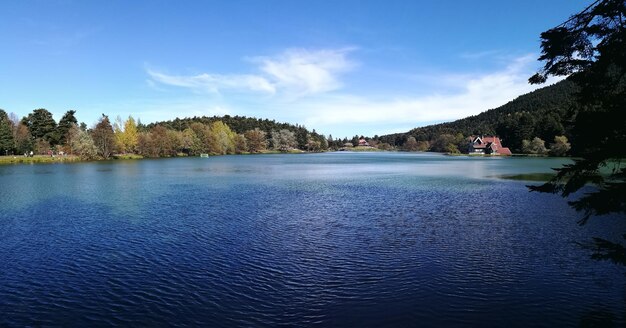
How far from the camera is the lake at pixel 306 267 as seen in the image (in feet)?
39.0

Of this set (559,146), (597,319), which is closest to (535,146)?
(559,146)

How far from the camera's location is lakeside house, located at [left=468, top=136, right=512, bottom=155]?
166m

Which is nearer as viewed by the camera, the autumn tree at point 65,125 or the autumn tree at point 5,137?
the autumn tree at point 5,137

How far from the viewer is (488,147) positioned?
169625 mm

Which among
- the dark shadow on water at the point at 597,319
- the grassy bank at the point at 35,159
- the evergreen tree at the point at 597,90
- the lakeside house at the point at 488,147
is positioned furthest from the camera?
the lakeside house at the point at 488,147

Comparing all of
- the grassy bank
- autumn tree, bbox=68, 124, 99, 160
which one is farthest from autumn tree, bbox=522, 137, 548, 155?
the grassy bank

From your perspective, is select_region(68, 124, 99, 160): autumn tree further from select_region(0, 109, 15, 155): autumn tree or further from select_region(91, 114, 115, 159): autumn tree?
select_region(0, 109, 15, 155): autumn tree

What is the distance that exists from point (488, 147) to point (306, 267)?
17145 cm

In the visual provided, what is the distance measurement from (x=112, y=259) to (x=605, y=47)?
63.0ft

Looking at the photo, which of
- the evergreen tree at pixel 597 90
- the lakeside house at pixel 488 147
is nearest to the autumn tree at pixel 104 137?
the evergreen tree at pixel 597 90

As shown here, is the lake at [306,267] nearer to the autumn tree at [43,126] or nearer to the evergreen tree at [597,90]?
the evergreen tree at [597,90]

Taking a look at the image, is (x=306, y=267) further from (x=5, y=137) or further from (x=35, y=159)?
(x=5, y=137)

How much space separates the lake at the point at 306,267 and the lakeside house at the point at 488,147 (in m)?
147

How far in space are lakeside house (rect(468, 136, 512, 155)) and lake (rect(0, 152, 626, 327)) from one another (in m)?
147
